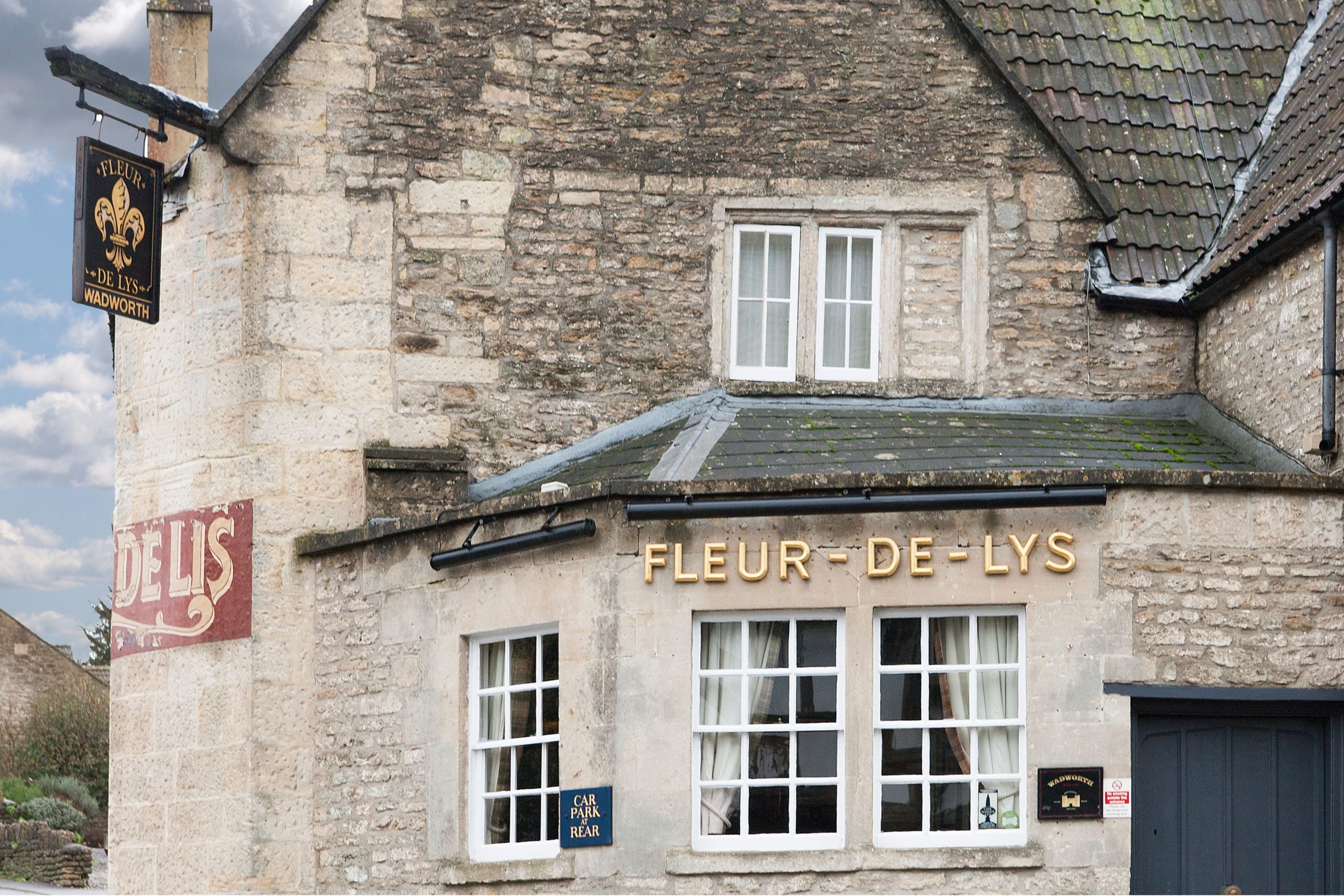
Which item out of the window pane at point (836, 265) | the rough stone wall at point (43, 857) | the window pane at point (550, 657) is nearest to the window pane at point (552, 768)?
the window pane at point (550, 657)

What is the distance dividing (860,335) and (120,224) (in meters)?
5.64

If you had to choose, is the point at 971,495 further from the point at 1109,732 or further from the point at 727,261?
the point at 727,261

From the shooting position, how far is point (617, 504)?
11.0m

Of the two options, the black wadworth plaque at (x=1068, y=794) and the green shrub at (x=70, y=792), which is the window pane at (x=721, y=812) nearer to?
the black wadworth plaque at (x=1068, y=794)

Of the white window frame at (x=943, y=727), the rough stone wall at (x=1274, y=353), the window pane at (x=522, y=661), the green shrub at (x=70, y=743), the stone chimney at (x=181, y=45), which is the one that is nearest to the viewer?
the white window frame at (x=943, y=727)

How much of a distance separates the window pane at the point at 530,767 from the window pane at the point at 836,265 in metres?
4.46

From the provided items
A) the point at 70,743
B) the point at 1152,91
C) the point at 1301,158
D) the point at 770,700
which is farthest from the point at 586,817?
the point at 70,743

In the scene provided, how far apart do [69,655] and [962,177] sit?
109ft

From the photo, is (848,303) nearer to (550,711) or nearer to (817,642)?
(817,642)

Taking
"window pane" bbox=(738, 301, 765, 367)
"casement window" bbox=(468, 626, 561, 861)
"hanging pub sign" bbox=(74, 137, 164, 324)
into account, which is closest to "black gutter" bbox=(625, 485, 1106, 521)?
"casement window" bbox=(468, 626, 561, 861)

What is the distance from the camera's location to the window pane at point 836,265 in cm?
1370

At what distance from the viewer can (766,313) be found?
1367 cm

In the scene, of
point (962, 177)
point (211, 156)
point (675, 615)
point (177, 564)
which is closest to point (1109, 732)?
point (675, 615)

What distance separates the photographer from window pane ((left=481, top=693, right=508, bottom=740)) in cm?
1155
